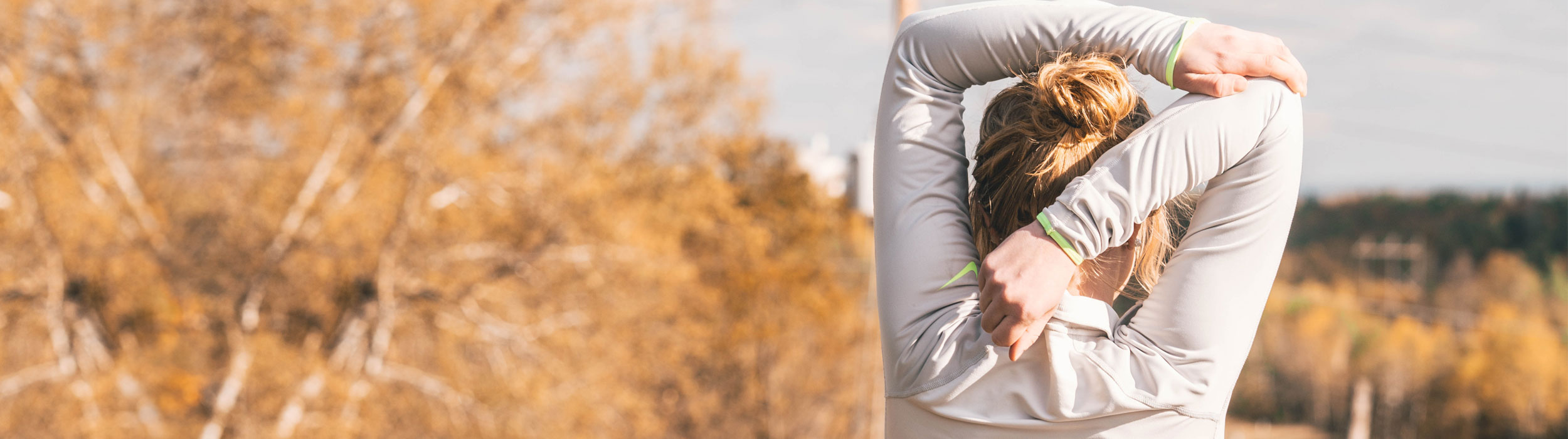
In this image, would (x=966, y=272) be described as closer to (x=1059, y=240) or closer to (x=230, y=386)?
(x=1059, y=240)

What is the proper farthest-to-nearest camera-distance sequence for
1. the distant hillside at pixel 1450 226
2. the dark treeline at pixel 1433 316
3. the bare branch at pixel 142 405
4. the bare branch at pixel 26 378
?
the dark treeline at pixel 1433 316 → the distant hillside at pixel 1450 226 → the bare branch at pixel 142 405 → the bare branch at pixel 26 378

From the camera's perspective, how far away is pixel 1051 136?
74 cm

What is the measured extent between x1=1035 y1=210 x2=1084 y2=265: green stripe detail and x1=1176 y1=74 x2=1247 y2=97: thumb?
A: 0.15 meters

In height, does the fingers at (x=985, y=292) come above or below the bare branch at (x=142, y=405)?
above

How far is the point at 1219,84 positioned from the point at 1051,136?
0.40 ft

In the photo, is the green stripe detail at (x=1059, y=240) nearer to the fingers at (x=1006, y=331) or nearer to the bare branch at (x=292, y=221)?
the fingers at (x=1006, y=331)

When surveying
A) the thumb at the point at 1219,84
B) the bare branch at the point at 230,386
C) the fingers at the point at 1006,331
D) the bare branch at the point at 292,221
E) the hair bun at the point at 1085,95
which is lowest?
the bare branch at the point at 230,386

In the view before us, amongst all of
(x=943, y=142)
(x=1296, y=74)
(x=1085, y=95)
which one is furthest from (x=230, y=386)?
(x=1296, y=74)

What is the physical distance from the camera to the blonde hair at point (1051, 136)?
0.73 metres

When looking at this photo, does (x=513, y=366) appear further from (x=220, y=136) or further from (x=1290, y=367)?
(x=1290, y=367)

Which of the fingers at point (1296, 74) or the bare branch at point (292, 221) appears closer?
the fingers at point (1296, 74)

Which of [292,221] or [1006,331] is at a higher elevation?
[1006,331]

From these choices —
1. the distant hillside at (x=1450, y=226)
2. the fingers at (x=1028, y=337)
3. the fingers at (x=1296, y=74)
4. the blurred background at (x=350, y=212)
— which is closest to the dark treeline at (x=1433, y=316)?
the distant hillside at (x=1450, y=226)

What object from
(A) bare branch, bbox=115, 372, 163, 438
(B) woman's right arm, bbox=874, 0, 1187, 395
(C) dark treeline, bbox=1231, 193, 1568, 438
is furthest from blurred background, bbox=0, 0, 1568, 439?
(C) dark treeline, bbox=1231, 193, 1568, 438
